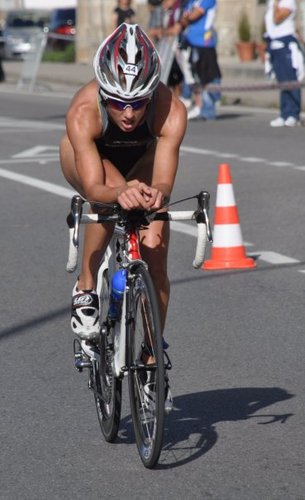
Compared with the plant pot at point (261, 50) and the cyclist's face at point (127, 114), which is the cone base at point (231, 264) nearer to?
the cyclist's face at point (127, 114)

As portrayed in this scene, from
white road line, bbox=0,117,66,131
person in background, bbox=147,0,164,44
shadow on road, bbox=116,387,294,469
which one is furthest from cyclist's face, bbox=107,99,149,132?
person in background, bbox=147,0,164,44

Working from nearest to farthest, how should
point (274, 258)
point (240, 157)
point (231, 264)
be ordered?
point (231, 264) → point (274, 258) → point (240, 157)

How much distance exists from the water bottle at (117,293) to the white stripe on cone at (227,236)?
14.7ft

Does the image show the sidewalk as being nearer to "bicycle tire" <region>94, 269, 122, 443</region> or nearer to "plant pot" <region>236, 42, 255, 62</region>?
"plant pot" <region>236, 42, 255, 62</region>

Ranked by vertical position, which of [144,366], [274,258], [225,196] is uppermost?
[144,366]

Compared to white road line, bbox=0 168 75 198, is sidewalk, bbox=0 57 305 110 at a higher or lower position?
lower

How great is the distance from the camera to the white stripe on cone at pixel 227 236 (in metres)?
10.1

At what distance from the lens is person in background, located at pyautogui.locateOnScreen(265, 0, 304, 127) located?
20.2 m

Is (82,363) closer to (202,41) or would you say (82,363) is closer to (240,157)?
(240,157)

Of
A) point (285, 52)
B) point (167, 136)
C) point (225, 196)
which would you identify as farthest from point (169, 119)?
point (285, 52)

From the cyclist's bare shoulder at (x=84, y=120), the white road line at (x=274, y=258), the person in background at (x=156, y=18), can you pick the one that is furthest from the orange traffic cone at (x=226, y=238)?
the person in background at (x=156, y=18)

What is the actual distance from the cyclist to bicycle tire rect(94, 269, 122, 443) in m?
0.15

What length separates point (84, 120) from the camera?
5641 mm

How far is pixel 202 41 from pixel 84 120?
1613cm
